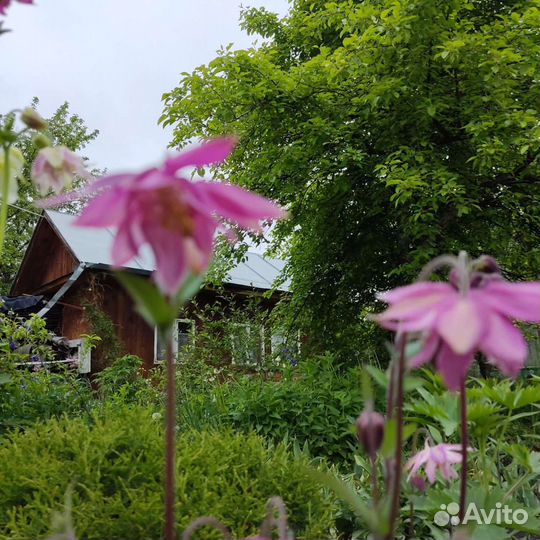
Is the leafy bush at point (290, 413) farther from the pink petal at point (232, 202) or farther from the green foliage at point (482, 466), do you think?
the pink petal at point (232, 202)

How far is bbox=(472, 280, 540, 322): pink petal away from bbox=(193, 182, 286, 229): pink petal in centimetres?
16

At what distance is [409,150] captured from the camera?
15.3 ft

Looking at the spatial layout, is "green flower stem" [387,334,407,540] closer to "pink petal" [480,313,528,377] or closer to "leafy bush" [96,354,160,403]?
"pink petal" [480,313,528,377]

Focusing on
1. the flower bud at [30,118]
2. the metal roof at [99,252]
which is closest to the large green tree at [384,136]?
the metal roof at [99,252]

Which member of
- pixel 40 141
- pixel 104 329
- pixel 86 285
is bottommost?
pixel 104 329

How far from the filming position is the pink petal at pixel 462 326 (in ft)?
1.14

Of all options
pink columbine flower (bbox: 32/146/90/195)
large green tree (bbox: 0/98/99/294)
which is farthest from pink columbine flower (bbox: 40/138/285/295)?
large green tree (bbox: 0/98/99/294)

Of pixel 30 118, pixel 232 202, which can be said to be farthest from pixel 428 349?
pixel 30 118

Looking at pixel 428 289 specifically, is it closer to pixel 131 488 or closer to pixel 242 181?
pixel 131 488

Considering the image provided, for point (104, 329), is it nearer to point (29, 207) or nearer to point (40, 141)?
point (40, 141)

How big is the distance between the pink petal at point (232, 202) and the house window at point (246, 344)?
5558 millimetres

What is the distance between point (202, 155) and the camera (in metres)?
0.36

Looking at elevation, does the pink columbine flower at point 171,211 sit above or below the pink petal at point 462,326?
above

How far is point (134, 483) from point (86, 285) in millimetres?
7892
